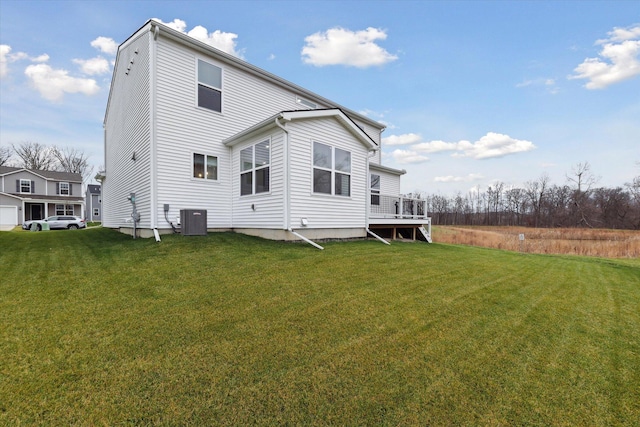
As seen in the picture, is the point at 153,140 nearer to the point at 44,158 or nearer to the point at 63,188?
the point at 63,188

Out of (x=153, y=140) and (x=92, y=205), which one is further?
(x=92, y=205)

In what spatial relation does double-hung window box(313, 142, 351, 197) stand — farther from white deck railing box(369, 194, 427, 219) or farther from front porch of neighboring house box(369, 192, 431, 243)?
white deck railing box(369, 194, 427, 219)

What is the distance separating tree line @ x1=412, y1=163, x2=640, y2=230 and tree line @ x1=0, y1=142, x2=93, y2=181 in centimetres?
5035

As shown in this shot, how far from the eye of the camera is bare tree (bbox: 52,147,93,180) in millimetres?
40531

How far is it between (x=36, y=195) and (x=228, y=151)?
31.5 m

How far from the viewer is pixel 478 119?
18.1 m

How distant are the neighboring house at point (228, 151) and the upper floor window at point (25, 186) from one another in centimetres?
2796

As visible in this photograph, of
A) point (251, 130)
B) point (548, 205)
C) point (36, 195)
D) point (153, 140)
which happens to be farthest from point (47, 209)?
point (548, 205)

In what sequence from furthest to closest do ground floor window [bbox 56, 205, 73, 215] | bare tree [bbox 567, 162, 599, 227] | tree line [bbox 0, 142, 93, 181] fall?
bare tree [bbox 567, 162, 599, 227] < tree line [bbox 0, 142, 93, 181] < ground floor window [bbox 56, 205, 73, 215]

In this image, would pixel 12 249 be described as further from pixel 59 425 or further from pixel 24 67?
pixel 24 67

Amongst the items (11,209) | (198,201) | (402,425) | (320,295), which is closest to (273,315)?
(320,295)

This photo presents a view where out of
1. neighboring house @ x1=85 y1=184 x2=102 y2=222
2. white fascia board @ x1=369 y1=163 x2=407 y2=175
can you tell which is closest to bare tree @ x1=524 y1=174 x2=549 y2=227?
white fascia board @ x1=369 y1=163 x2=407 y2=175

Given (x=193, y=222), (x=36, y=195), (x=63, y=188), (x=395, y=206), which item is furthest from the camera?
(x=63, y=188)

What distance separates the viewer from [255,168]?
8.70 m
